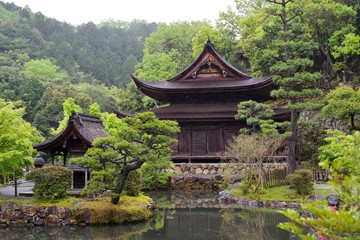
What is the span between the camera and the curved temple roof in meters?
32.1

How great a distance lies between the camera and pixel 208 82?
33250 millimetres

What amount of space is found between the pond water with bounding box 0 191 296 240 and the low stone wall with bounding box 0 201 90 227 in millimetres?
488

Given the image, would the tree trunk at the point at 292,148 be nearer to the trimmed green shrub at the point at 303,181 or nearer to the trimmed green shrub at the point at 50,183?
the trimmed green shrub at the point at 303,181

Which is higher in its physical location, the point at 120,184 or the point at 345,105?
the point at 345,105

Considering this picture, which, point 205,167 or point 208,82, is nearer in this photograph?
point 205,167

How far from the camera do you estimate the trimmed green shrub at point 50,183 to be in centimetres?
1695

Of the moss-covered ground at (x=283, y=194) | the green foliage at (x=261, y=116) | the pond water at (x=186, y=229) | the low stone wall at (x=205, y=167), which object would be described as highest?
the green foliage at (x=261, y=116)

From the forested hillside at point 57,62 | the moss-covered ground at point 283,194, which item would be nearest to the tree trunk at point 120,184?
the moss-covered ground at point 283,194

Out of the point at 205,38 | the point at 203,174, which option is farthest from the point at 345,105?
the point at 205,38

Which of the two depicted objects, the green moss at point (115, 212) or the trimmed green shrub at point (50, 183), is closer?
the green moss at point (115, 212)

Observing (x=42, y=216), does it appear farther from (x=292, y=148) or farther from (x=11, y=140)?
(x=292, y=148)

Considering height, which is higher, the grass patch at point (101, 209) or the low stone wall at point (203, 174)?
the low stone wall at point (203, 174)

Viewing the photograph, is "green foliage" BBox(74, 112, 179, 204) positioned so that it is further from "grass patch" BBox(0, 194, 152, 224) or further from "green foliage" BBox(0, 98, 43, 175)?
"green foliage" BBox(0, 98, 43, 175)

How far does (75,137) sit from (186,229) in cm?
761
